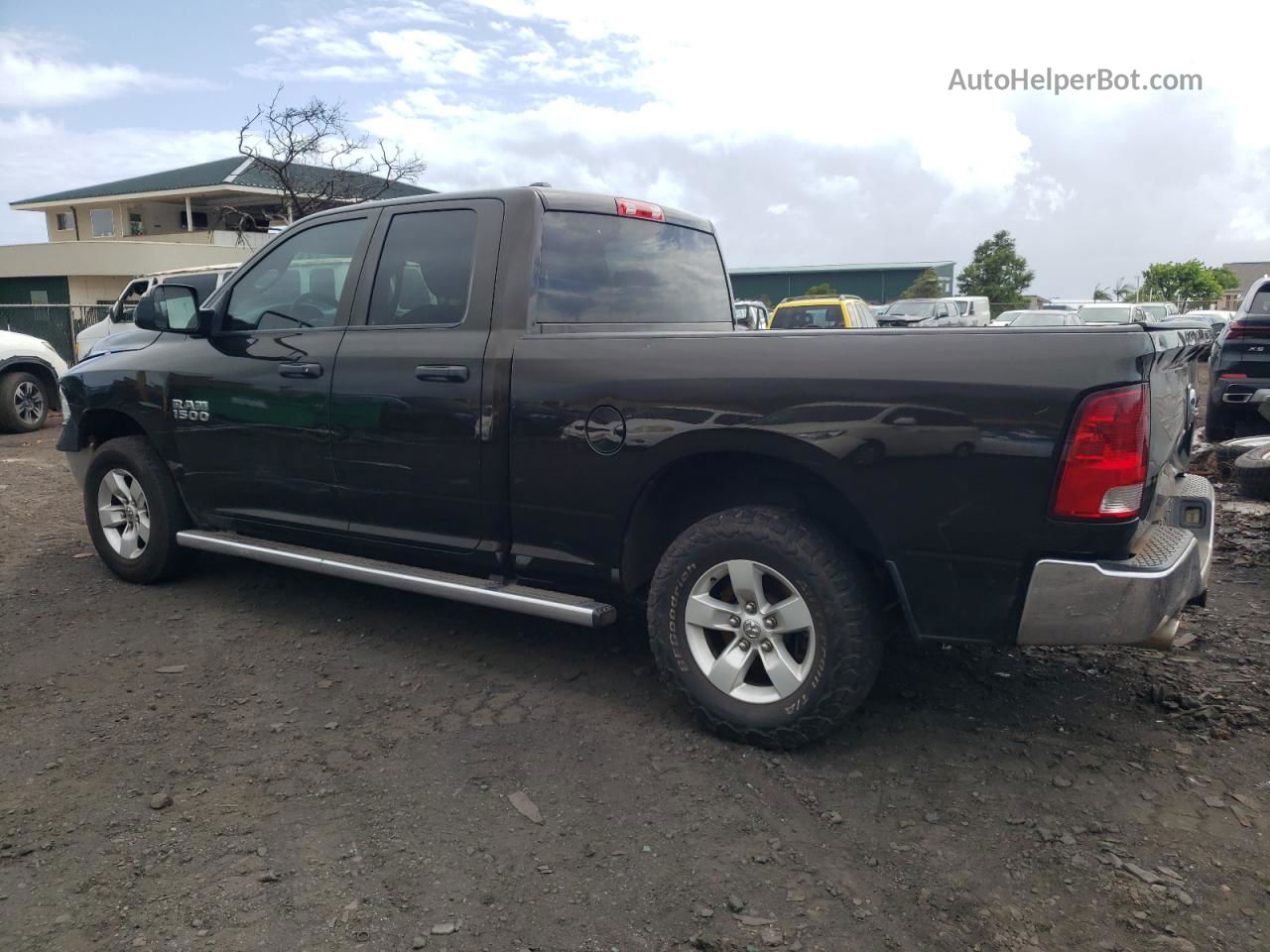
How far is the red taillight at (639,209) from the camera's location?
14.7 feet

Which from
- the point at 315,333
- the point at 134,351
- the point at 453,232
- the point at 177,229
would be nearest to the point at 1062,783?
the point at 453,232

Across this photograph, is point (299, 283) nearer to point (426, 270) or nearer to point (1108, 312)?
point (426, 270)

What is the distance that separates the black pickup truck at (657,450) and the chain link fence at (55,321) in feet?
52.0

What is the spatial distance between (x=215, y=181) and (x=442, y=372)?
4030 centimetres

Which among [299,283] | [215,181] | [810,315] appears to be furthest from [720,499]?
[215,181]

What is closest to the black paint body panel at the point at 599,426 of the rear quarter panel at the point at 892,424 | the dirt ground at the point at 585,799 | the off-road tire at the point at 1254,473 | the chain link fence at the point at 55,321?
the rear quarter panel at the point at 892,424

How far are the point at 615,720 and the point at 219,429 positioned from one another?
2510 millimetres

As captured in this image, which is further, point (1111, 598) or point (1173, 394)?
point (1173, 394)

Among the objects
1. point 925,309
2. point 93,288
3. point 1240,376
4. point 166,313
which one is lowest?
point 1240,376

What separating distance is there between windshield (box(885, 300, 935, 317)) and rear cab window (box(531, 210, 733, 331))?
82.4 ft

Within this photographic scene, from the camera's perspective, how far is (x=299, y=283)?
4664 mm

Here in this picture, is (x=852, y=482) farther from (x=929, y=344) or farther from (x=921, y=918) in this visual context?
(x=921, y=918)

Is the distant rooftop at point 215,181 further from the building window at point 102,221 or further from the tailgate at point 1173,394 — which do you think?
the tailgate at point 1173,394

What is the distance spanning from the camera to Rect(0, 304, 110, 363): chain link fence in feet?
61.8
